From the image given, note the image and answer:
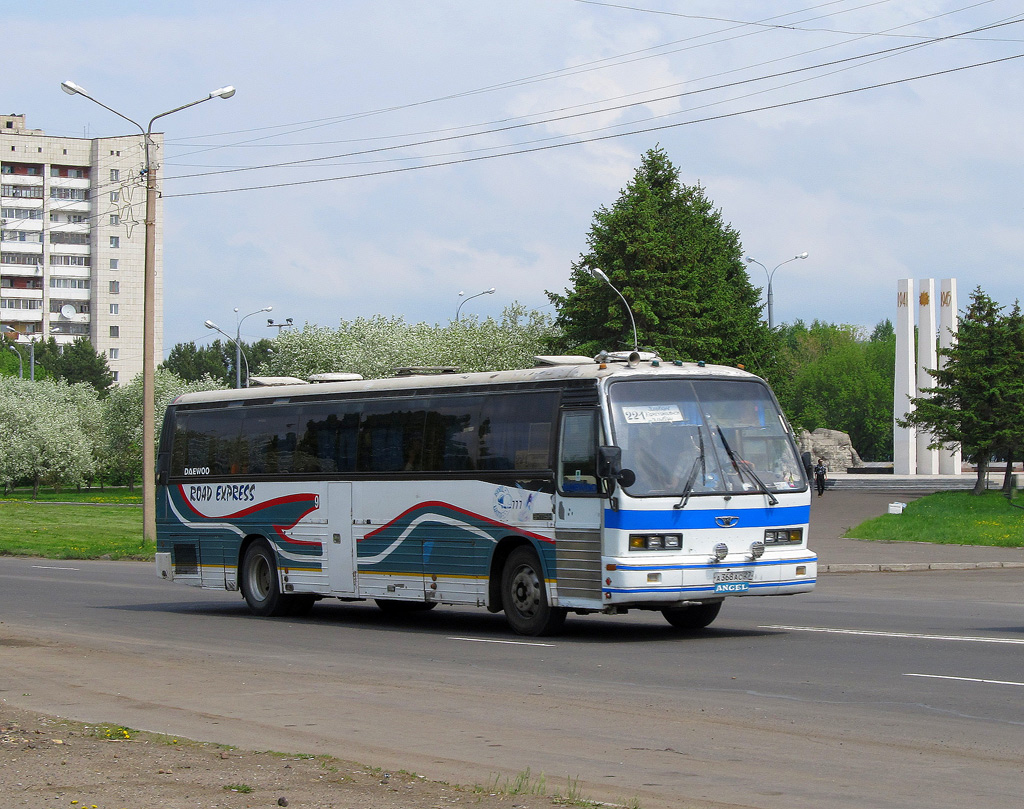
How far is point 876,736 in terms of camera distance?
337 inches

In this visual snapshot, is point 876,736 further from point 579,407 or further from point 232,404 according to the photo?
point 232,404

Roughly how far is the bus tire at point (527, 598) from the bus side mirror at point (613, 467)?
159cm

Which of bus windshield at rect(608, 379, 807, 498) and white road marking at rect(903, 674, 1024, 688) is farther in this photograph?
bus windshield at rect(608, 379, 807, 498)

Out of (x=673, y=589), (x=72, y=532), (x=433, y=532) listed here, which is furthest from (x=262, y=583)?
(x=72, y=532)

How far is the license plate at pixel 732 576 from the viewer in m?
14.5

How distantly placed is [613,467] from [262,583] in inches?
292

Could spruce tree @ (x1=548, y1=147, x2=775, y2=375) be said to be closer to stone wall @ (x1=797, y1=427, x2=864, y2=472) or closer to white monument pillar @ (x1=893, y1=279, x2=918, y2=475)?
white monument pillar @ (x1=893, y1=279, x2=918, y2=475)

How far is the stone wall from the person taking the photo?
8750cm

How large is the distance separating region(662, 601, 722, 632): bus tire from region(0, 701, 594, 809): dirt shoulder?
862cm

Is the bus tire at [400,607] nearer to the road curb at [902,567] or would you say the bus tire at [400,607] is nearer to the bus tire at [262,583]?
the bus tire at [262,583]

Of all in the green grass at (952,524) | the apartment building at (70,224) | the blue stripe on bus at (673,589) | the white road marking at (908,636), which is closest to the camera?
the white road marking at (908,636)

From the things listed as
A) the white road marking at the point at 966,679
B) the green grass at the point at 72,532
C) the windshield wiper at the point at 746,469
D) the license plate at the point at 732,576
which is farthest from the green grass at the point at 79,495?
the white road marking at the point at 966,679

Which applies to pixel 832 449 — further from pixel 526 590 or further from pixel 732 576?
pixel 732 576

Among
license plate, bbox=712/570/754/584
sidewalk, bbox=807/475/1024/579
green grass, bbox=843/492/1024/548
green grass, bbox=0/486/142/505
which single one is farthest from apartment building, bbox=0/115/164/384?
license plate, bbox=712/570/754/584
